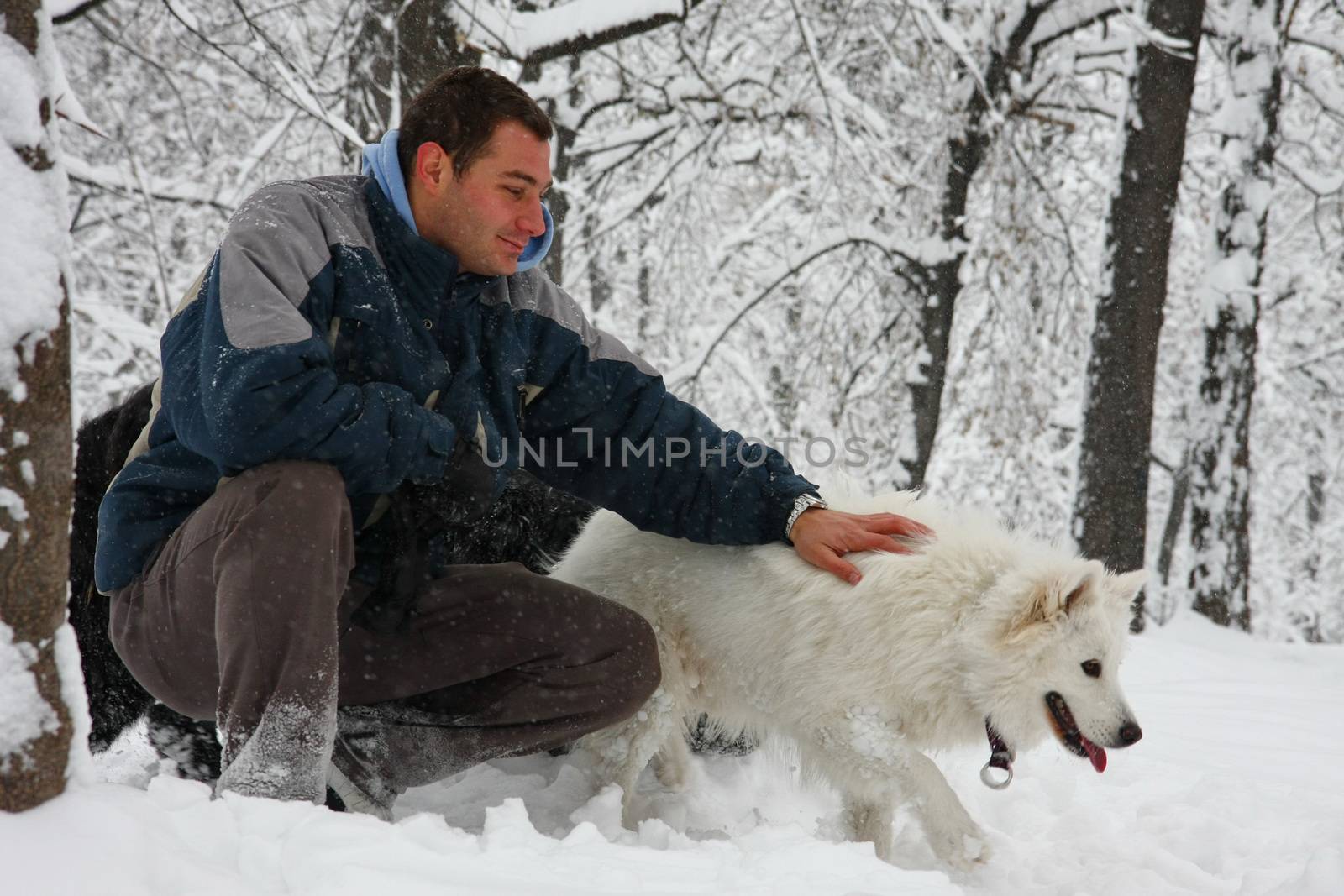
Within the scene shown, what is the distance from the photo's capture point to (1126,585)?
10.3 ft

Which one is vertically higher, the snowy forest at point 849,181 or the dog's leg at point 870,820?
the snowy forest at point 849,181

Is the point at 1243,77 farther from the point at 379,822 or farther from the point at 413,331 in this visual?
the point at 379,822

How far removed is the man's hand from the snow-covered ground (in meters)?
0.81

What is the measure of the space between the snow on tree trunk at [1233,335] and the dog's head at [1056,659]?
7.18 m

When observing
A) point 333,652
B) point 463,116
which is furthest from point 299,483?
point 463,116

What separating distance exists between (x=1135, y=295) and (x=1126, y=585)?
14.6ft

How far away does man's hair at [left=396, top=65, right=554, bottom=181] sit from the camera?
262cm

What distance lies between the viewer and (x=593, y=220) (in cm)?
923

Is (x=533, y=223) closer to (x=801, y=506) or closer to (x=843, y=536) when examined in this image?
(x=801, y=506)

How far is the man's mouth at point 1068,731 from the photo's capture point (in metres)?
3.08

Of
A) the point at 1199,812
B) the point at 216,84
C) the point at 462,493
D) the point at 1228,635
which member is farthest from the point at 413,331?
the point at 1228,635

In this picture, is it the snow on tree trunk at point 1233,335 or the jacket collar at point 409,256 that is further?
the snow on tree trunk at point 1233,335

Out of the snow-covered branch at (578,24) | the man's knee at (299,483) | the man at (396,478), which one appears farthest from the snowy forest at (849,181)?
the man's knee at (299,483)

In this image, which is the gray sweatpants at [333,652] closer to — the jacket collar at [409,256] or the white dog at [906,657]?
the white dog at [906,657]
